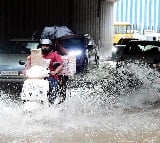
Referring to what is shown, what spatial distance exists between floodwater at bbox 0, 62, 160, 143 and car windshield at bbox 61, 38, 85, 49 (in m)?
6.41

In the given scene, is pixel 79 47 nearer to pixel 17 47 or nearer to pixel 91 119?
pixel 17 47

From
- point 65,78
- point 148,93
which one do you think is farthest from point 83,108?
point 148,93

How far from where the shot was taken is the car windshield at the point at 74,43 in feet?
65.6

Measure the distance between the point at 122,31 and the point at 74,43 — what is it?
90.1 ft

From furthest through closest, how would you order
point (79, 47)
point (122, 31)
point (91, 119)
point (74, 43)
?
point (122, 31) → point (74, 43) → point (79, 47) → point (91, 119)

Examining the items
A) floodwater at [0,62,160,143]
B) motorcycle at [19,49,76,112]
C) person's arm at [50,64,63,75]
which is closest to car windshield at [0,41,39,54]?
floodwater at [0,62,160,143]

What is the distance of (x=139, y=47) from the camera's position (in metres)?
17.6

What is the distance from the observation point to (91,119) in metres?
9.52

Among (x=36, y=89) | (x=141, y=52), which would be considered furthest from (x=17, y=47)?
(x=36, y=89)

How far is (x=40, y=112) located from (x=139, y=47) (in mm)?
9285

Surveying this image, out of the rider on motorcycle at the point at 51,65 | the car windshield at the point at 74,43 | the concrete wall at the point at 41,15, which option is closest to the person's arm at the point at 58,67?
the rider on motorcycle at the point at 51,65

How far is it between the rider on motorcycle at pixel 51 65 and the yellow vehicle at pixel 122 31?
36.3 m

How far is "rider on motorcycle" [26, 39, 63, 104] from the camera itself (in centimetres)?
916

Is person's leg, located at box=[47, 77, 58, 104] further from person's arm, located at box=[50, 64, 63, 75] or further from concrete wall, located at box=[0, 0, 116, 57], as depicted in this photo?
concrete wall, located at box=[0, 0, 116, 57]
